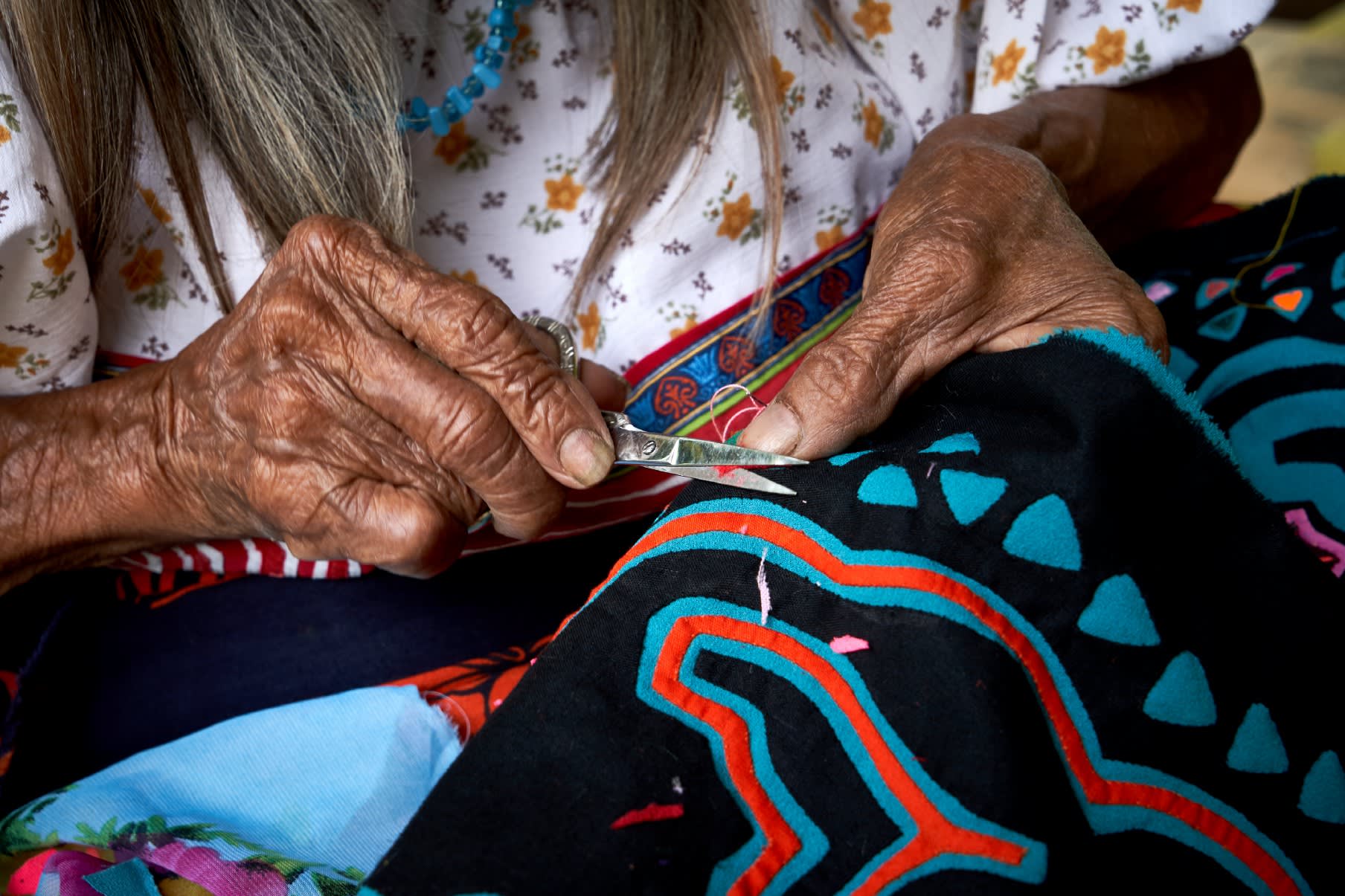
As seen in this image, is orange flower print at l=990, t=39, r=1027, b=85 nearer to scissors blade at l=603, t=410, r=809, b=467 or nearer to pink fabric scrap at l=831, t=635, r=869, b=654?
scissors blade at l=603, t=410, r=809, b=467

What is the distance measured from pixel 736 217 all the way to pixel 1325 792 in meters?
0.75

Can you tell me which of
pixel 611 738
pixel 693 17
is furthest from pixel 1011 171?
pixel 611 738

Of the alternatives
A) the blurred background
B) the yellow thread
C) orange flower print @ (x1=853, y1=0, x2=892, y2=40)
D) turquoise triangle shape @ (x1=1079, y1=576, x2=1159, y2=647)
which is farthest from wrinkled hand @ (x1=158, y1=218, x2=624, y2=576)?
the blurred background

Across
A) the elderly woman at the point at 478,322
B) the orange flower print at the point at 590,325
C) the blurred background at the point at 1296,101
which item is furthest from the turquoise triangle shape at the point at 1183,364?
the blurred background at the point at 1296,101

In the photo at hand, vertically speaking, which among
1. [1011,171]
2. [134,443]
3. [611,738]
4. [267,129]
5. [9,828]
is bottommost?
[9,828]

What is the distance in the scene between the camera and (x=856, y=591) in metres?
0.65

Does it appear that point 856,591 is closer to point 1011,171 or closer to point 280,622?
point 1011,171

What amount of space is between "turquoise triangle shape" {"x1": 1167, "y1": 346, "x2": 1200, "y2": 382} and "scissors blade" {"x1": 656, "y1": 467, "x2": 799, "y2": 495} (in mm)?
629

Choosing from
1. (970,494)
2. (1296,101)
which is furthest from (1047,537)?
(1296,101)

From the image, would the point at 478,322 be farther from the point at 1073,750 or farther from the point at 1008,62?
the point at 1008,62

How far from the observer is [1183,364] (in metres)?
1.10

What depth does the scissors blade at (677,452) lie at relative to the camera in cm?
75

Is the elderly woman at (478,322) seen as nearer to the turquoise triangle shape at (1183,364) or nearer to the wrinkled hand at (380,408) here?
the wrinkled hand at (380,408)

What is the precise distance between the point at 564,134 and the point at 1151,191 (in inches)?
33.5
